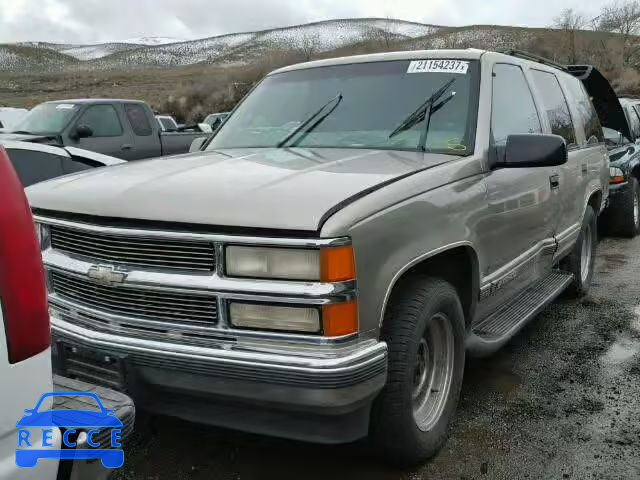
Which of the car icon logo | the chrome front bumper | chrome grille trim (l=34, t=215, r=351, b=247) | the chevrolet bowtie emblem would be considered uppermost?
chrome grille trim (l=34, t=215, r=351, b=247)

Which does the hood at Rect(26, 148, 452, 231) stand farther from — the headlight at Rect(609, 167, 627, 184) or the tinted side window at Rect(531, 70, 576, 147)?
the headlight at Rect(609, 167, 627, 184)

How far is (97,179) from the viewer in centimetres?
301

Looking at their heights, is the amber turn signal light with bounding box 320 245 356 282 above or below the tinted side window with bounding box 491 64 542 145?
below

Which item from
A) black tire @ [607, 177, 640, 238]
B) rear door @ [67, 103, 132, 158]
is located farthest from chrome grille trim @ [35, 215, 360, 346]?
rear door @ [67, 103, 132, 158]

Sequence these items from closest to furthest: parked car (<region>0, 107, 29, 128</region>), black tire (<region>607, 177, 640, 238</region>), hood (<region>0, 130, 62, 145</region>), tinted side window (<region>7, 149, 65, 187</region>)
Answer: tinted side window (<region>7, 149, 65, 187</region>) < black tire (<region>607, 177, 640, 238</region>) < hood (<region>0, 130, 62, 145</region>) < parked car (<region>0, 107, 29, 128</region>)

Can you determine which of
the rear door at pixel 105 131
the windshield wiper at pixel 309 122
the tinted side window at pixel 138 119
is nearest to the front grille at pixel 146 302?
the windshield wiper at pixel 309 122

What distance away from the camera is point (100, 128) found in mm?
11008

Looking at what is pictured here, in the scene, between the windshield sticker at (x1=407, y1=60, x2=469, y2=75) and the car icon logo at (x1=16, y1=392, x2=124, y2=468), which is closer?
the car icon logo at (x1=16, y1=392, x2=124, y2=468)

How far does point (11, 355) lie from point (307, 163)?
1836 millimetres

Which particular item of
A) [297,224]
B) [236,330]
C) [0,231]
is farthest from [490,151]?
[0,231]

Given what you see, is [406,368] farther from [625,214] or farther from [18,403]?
[625,214]

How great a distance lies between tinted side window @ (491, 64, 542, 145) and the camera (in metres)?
3.80

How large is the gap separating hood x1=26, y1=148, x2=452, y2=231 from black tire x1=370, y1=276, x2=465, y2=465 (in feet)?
1.71

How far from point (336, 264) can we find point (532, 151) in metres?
1.57
